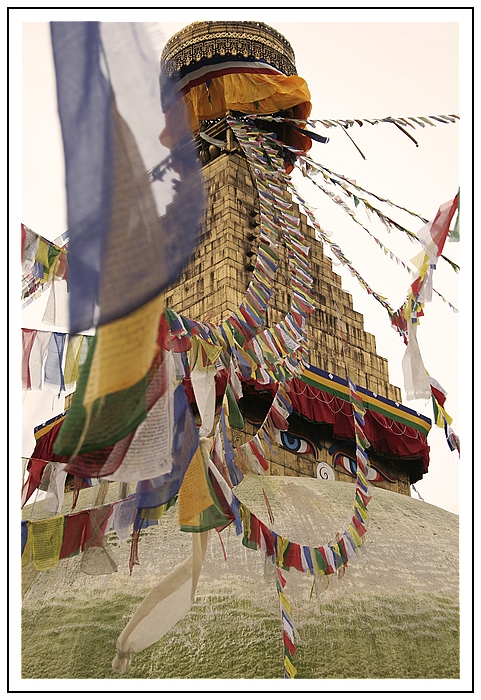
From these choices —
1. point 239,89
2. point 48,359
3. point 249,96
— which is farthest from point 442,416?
point 239,89

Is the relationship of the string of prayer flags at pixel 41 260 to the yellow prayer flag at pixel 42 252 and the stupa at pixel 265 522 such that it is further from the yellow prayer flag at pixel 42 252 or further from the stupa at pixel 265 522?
the stupa at pixel 265 522

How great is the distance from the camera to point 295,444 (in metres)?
12.1

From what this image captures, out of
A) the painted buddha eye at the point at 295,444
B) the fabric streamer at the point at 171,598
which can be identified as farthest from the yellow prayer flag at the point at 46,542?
the painted buddha eye at the point at 295,444

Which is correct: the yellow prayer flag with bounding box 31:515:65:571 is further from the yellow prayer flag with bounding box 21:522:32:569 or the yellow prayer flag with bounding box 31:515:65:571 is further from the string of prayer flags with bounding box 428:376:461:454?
the string of prayer flags with bounding box 428:376:461:454

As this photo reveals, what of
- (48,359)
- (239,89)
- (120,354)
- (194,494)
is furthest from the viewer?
(239,89)

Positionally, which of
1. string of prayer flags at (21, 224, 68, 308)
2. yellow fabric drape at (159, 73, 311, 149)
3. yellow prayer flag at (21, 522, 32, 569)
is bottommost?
yellow prayer flag at (21, 522, 32, 569)

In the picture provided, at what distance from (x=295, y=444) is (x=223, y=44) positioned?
19.2 feet

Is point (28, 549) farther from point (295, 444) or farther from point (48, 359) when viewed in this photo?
point (295, 444)

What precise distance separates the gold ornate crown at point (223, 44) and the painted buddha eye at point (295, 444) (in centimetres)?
540

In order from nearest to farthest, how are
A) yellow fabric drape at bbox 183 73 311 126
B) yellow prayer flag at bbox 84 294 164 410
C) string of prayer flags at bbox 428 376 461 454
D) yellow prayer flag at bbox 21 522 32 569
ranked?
yellow prayer flag at bbox 84 294 164 410 < yellow prayer flag at bbox 21 522 32 569 < string of prayer flags at bbox 428 376 461 454 < yellow fabric drape at bbox 183 73 311 126

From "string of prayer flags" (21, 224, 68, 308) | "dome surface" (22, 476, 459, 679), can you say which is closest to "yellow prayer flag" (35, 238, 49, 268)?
"string of prayer flags" (21, 224, 68, 308)

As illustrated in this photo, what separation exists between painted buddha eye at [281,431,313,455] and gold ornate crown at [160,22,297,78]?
5.40m

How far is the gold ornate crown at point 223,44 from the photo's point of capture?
12953 mm

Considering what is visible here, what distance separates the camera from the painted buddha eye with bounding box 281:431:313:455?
12.0 meters
